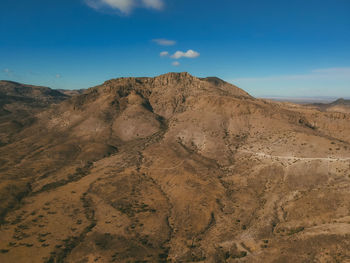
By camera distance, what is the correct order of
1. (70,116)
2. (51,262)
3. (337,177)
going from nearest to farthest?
(51,262) → (337,177) → (70,116)

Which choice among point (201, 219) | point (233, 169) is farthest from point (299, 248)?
point (233, 169)

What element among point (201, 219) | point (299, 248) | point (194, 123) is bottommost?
point (201, 219)

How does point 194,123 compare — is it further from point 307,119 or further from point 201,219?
point 201,219

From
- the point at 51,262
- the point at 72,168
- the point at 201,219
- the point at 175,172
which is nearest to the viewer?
the point at 51,262

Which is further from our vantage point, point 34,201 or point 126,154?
point 126,154

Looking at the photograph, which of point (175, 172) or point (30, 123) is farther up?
point (30, 123)

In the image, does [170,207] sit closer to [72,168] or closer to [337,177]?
[337,177]
